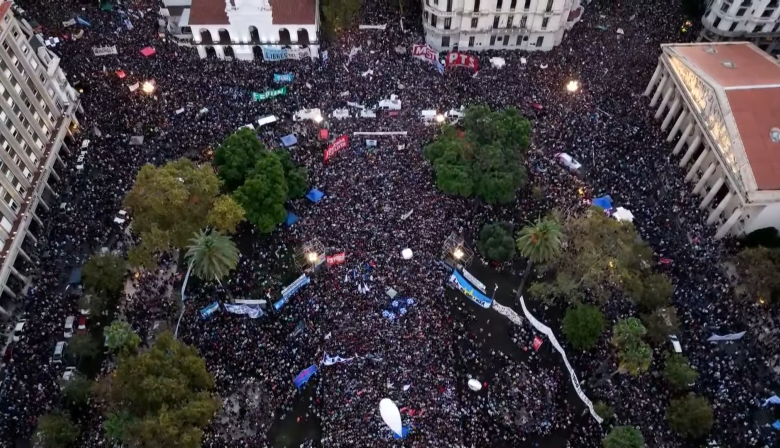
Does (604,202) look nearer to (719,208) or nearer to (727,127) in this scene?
(719,208)

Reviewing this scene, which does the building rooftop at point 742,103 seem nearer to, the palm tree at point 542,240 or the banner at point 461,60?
the palm tree at point 542,240

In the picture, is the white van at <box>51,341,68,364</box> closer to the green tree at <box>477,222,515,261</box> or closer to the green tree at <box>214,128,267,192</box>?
the green tree at <box>214,128,267,192</box>

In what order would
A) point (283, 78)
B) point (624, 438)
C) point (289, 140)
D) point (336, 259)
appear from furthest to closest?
point (283, 78) < point (289, 140) < point (336, 259) < point (624, 438)

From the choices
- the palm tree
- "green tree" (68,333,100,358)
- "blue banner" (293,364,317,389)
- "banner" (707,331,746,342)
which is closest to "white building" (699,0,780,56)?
"banner" (707,331,746,342)

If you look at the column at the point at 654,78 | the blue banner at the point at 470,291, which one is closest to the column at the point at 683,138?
the column at the point at 654,78

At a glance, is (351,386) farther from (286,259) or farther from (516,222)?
(516,222)

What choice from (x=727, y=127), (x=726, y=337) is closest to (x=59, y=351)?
(x=726, y=337)

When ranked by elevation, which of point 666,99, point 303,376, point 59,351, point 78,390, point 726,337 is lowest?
point 59,351

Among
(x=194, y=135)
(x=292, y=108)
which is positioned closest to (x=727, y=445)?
(x=292, y=108)
